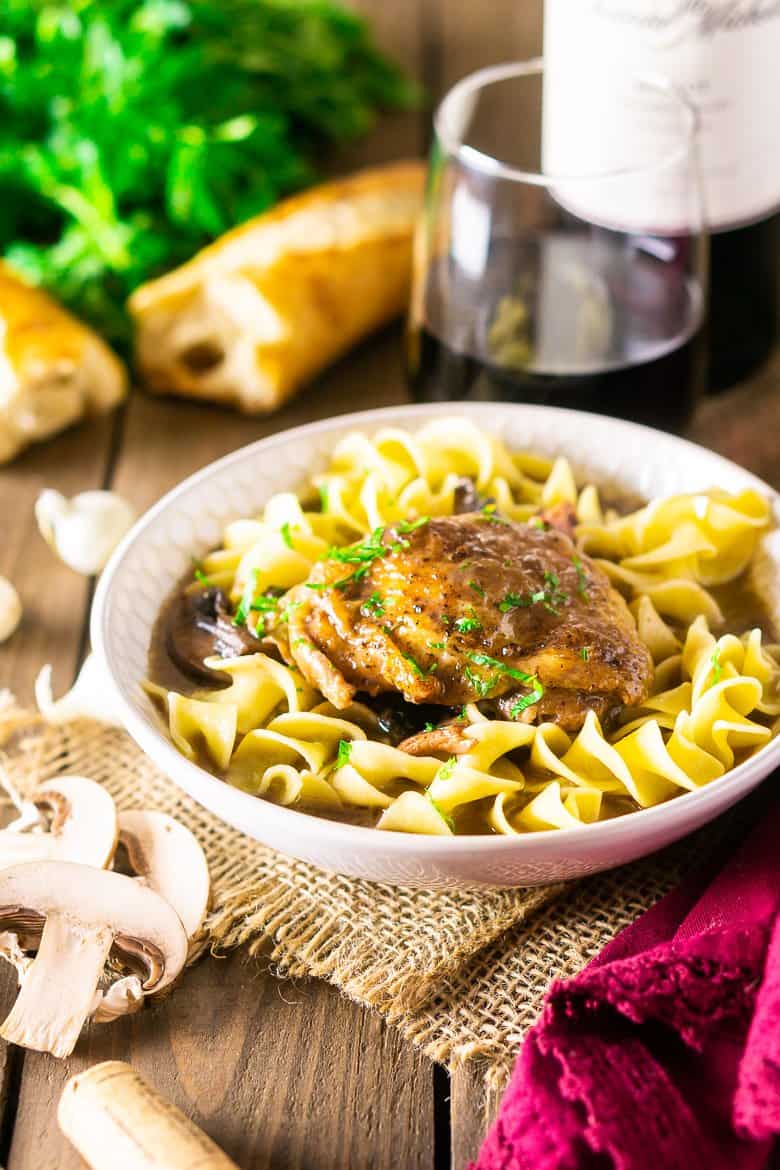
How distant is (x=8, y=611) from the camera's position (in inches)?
155

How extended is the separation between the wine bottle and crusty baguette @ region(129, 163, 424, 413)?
0.97 meters

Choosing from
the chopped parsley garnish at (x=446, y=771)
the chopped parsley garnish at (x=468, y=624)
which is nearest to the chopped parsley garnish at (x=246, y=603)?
the chopped parsley garnish at (x=468, y=624)

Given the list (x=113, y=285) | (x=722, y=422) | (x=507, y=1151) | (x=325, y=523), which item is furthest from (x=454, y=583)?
(x=113, y=285)

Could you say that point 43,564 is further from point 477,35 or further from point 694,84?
point 477,35

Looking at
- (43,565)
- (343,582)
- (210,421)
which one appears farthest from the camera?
(210,421)

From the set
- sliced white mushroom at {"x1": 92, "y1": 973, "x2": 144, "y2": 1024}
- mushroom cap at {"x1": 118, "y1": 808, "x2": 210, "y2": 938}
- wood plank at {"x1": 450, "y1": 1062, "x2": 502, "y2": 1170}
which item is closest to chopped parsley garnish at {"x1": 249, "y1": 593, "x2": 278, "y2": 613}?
mushroom cap at {"x1": 118, "y1": 808, "x2": 210, "y2": 938}

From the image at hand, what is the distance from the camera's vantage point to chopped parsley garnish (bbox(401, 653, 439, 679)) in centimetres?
296

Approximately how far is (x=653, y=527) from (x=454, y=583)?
2.70 feet

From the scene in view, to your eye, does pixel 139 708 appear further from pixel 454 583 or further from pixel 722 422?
pixel 722 422

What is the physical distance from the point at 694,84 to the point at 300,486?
1711mm

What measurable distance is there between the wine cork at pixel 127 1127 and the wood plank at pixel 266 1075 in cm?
11

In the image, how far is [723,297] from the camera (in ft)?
15.3

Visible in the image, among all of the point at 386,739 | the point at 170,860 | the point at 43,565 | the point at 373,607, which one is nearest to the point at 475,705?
the point at 386,739

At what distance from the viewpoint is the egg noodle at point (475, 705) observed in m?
2.91
